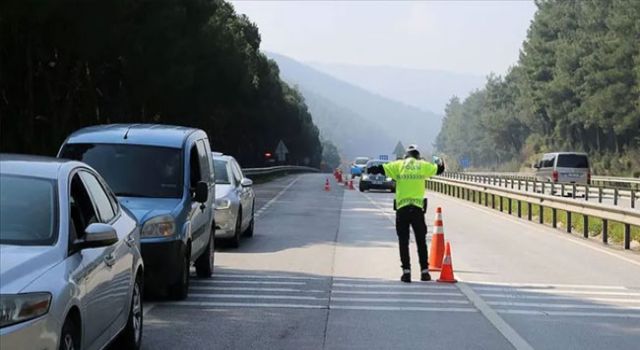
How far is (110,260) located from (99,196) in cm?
76

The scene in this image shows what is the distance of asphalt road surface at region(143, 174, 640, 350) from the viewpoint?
9.16 m

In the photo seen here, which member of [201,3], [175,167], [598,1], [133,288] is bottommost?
[133,288]

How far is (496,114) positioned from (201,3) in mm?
96468

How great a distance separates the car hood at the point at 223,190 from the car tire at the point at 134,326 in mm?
9040

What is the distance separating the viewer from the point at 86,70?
4272cm

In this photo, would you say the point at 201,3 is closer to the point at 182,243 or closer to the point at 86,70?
the point at 86,70

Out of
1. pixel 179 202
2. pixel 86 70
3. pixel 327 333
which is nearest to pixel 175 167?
pixel 179 202

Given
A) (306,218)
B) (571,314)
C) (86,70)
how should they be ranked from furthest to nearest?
(86,70) < (306,218) < (571,314)

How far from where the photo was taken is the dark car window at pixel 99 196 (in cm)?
747

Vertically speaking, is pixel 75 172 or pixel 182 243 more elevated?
pixel 75 172

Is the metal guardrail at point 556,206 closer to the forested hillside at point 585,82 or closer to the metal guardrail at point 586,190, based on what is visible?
the metal guardrail at point 586,190

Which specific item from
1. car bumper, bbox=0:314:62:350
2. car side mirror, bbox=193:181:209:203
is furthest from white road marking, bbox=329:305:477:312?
car bumper, bbox=0:314:62:350

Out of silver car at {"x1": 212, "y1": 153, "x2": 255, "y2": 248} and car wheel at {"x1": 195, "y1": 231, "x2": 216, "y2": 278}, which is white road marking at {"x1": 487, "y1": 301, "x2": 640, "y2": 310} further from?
silver car at {"x1": 212, "y1": 153, "x2": 255, "y2": 248}

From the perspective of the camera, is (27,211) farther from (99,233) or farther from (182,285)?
(182,285)
